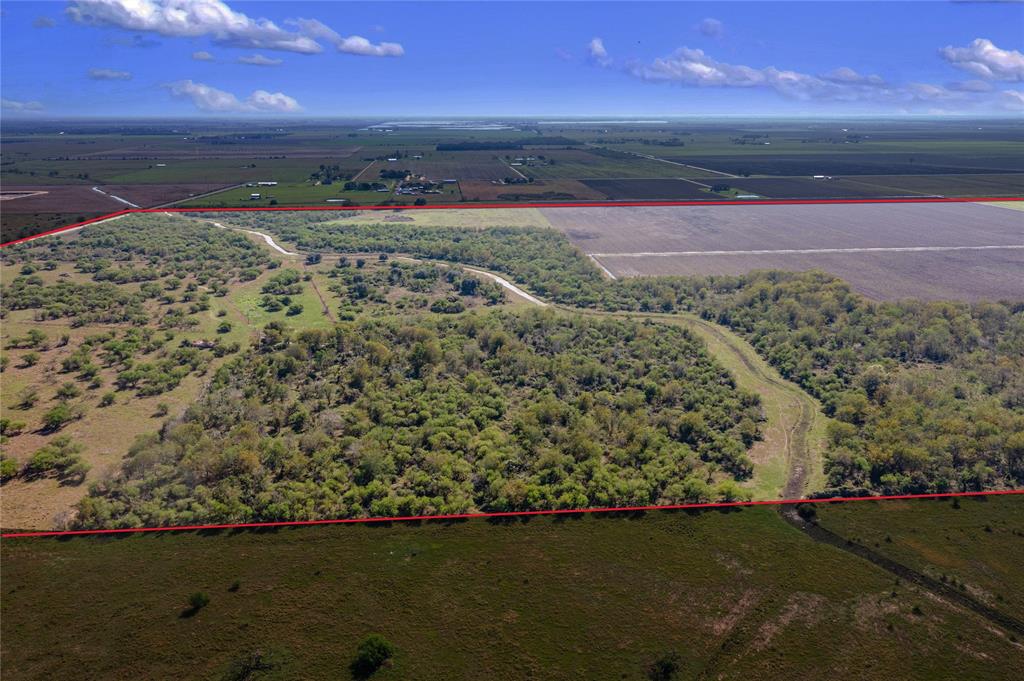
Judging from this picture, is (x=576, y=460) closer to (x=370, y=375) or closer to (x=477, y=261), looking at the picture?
(x=370, y=375)

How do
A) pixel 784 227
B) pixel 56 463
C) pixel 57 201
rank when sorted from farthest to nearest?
pixel 57 201 < pixel 784 227 < pixel 56 463

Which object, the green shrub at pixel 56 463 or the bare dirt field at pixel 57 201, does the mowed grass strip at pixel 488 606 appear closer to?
the green shrub at pixel 56 463

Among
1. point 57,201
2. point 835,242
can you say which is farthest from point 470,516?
point 57,201

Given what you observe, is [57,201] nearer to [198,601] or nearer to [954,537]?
[198,601]

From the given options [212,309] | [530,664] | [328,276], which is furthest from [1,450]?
[328,276]

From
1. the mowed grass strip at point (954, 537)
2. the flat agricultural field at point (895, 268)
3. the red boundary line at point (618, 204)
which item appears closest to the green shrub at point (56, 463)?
the mowed grass strip at point (954, 537)

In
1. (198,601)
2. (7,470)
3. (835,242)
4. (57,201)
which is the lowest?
(198,601)
